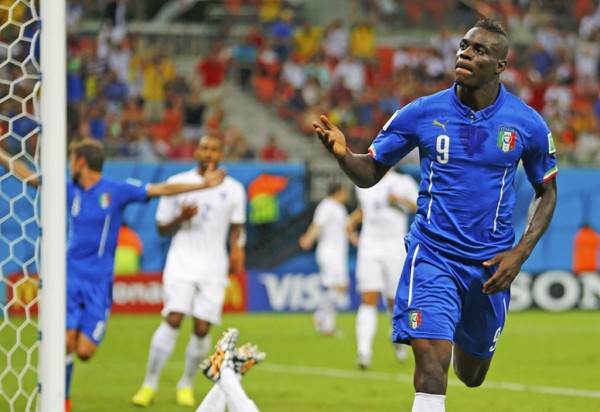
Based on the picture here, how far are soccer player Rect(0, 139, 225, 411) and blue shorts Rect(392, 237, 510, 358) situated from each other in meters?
3.28

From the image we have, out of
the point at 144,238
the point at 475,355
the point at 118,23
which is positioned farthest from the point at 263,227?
the point at 475,355

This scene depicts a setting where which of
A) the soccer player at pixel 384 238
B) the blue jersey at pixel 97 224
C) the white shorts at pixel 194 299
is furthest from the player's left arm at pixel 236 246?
the soccer player at pixel 384 238

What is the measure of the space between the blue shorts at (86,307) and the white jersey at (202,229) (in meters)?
1.40

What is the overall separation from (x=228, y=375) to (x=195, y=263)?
177 inches

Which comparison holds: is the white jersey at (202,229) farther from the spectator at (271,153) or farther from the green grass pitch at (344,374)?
the spectator at (271,153)

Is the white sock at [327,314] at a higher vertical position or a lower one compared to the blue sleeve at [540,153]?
lower

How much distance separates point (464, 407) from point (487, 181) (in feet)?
14.5

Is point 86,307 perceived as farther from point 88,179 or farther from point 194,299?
point 194,299

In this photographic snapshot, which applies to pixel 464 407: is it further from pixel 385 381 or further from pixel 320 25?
pixel 320 25

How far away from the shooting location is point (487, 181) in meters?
6.67

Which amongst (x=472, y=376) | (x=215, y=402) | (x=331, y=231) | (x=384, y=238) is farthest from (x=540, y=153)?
(x=331, y=231)

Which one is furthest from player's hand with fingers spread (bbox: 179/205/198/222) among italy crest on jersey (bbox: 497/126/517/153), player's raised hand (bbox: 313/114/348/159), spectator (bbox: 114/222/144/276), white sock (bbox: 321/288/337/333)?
spectator (bbox: 114/222/144/276)

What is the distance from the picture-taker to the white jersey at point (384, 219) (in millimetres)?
14828

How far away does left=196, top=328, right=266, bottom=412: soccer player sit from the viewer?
6.72 metres
